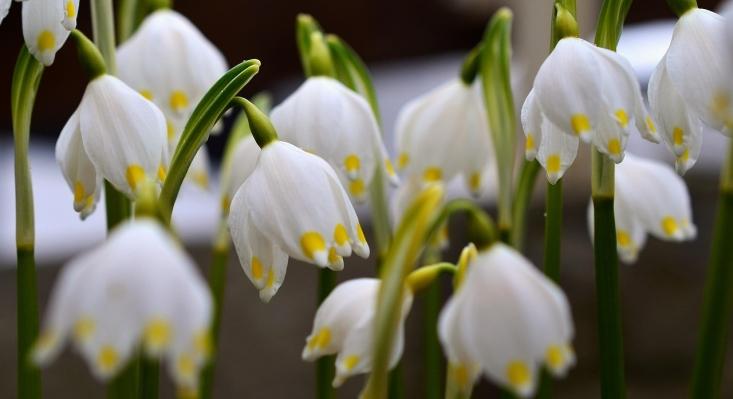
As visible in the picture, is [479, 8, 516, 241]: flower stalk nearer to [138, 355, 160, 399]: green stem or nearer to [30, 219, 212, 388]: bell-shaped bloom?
[138, 355, 160, 399]: green stem

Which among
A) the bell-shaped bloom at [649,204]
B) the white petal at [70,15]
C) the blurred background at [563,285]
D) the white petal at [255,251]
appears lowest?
the blurred background at [563,285]

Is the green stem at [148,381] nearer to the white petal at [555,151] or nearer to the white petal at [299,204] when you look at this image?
the white petal at [299,204]

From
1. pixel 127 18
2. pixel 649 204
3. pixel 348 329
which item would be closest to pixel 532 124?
pixel 348 329

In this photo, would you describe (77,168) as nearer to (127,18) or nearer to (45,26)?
(45,26)

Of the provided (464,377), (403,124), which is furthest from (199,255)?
(464,377)

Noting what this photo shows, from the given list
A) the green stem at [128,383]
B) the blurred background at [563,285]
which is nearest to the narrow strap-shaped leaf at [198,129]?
the green stem at [128,383]
